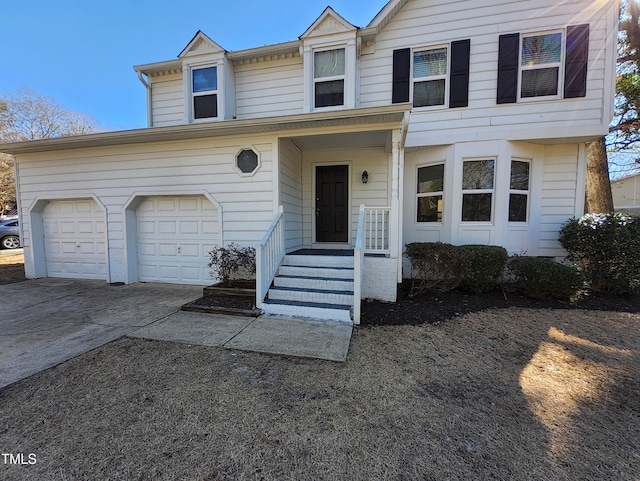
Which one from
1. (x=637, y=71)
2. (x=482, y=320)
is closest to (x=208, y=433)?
(x=482, y=320)

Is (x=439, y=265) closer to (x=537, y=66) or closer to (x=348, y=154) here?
(x=348, y=154)

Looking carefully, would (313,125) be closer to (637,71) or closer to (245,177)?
(245,177)

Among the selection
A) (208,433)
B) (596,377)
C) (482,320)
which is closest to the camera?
(208,433)

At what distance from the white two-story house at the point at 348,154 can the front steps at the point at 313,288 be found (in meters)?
0.06

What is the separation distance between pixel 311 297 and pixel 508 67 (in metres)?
6.36

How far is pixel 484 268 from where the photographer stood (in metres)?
5.15

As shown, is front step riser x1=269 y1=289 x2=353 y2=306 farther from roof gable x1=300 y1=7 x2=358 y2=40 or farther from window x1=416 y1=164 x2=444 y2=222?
roof gable x1=300 y1=7 x2=358 y2=40

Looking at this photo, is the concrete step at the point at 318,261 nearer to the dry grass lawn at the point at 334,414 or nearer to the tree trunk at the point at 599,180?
the dry grass lawn at the point at 334,414

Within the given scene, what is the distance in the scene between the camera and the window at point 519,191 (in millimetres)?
6090

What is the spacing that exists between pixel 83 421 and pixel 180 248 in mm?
4708

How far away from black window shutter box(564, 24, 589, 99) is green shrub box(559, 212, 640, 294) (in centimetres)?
266

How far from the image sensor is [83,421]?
202cm

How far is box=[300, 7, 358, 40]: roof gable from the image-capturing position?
6.14 m

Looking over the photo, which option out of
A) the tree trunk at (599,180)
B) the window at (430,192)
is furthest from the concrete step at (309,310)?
the tree trunk at (599,180)
